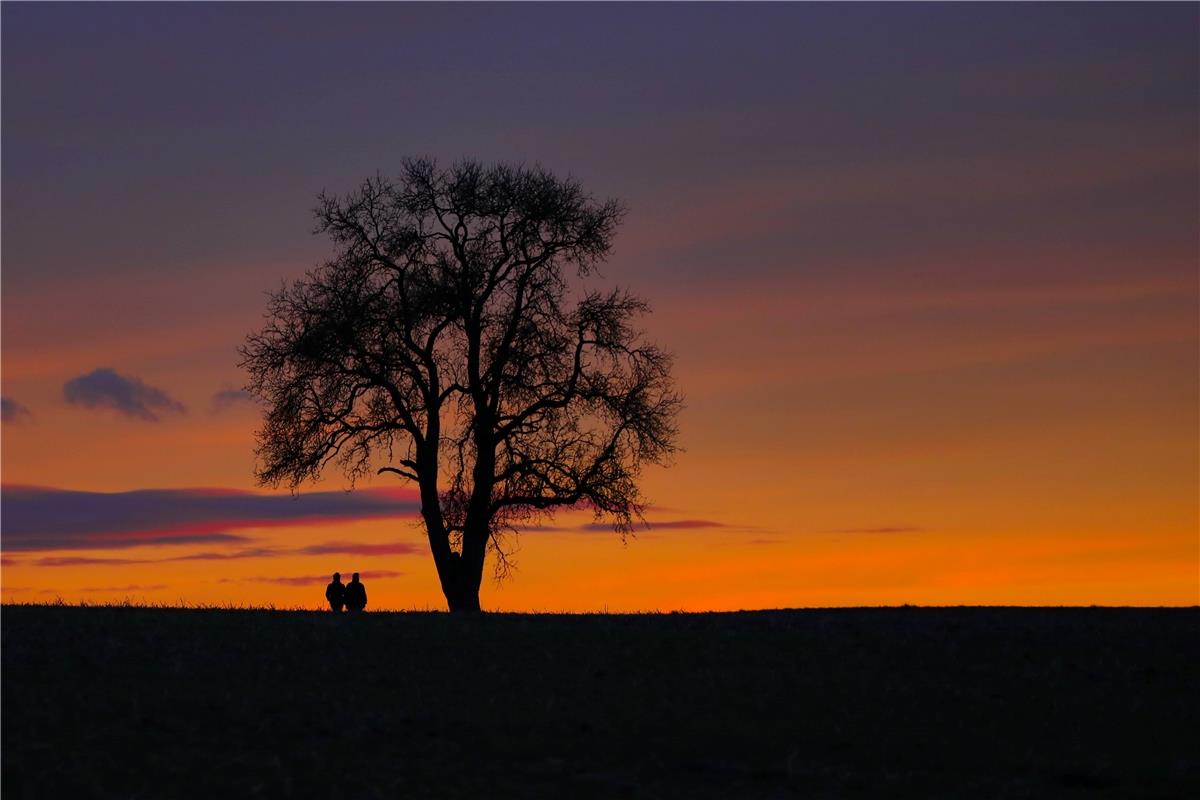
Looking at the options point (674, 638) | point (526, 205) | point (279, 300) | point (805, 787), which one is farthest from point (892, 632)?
point (279, 300)

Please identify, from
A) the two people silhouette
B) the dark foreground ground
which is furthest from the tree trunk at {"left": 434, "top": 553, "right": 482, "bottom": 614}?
the dark foreground ground

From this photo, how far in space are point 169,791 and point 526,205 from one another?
2960 centimetres

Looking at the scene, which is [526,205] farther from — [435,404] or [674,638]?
[674,638]

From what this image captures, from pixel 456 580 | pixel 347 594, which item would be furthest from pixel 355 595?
pixel 456 580

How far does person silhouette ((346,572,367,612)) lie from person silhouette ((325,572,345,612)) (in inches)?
7.5

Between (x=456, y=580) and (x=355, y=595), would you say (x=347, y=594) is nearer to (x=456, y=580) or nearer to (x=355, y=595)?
(x=355, y=595)

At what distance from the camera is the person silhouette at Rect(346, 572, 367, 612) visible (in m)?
38.7

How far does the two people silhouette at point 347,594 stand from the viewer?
1526 inches

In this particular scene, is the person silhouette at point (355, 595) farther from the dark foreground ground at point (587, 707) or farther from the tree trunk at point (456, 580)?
the dark foreground ground at point (587, 707)

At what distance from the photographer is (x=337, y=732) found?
20.9m

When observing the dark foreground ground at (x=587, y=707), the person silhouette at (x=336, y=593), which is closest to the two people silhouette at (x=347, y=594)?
the person silhouette at (x=336, y=593)

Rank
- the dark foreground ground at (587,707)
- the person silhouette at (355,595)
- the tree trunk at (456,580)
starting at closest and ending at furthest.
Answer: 1. the dark foreground ground at (587,707)
2. the person silhouette at (355,595)
3. the tree trunk at (456,580)

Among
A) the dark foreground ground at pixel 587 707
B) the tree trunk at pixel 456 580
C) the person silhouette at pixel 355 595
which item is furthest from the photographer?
the tree trunk at pixel 456 580

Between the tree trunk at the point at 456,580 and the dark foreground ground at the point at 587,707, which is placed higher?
the tree trunk at the point at 456,580
